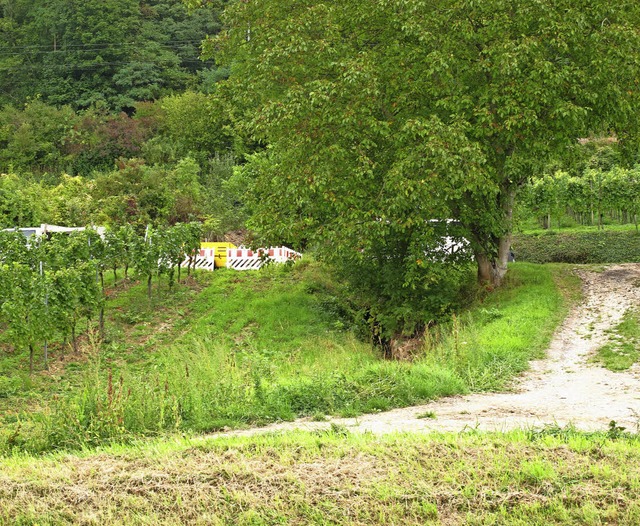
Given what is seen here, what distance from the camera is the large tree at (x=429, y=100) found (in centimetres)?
1475

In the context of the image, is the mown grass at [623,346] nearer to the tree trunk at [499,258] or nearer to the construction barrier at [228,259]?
the tree trunk at [499,258]

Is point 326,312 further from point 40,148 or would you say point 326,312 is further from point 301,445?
point 40,148

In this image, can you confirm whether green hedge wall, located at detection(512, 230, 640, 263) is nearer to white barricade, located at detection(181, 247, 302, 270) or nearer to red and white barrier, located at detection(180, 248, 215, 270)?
white barricade, located at detection(181, 247, 302, 270)

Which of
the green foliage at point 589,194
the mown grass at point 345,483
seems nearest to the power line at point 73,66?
the green foliage at point 589,194

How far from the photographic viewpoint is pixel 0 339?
16797 millimetres

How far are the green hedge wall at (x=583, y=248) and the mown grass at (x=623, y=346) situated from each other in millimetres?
7488

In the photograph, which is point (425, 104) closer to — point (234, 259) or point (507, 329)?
point (507, 329)

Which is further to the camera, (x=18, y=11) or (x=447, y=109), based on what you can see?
(x=18, y=11)

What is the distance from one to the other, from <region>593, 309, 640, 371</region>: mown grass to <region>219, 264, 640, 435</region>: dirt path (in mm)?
162

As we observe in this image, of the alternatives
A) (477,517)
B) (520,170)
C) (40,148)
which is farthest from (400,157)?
(40,148)

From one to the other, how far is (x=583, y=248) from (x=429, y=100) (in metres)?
9.77

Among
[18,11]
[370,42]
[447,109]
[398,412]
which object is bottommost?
[398,412]

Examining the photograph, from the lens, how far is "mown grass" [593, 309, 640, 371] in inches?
467

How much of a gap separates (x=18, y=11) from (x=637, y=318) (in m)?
67.6
